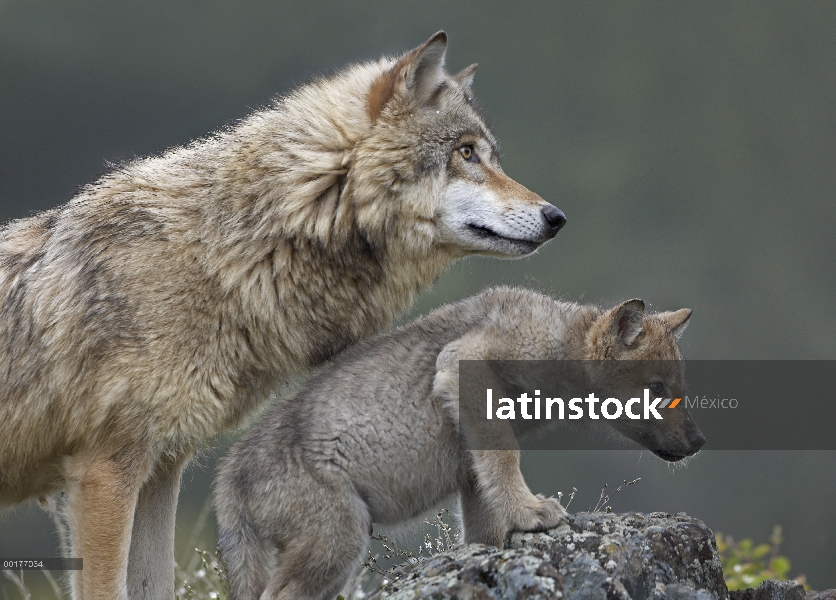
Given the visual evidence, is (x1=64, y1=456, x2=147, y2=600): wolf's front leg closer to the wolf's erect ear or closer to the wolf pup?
the wolf pup

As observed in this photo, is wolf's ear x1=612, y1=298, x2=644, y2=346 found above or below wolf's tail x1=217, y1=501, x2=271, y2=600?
above

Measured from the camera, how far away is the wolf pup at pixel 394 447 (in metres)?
4.14

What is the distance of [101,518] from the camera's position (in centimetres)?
431

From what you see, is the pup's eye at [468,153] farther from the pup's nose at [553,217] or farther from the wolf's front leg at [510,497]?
the wolf's front leg at [510,497]

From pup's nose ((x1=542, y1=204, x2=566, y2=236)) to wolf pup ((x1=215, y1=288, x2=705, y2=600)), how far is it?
Result: 41 centimetres

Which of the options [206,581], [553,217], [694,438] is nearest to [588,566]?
[694,438]

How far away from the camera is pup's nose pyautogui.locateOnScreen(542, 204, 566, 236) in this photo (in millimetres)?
4566

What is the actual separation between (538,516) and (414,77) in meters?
2.16

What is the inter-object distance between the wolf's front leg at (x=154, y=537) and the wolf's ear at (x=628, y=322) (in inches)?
88.6

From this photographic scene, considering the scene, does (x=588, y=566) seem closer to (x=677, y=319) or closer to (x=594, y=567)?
Result: (x=594, y=567)

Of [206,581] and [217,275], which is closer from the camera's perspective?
[217,275]

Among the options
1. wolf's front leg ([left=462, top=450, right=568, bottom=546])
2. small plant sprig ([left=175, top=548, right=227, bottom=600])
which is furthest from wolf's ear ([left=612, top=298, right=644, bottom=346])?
small plant sprig ([left=175, top=548, right=227, bottom=600])

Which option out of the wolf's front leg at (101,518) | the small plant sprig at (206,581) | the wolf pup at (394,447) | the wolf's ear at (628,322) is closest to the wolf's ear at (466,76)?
the wolf pup at (394,447)

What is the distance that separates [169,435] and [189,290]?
0.67 metres
